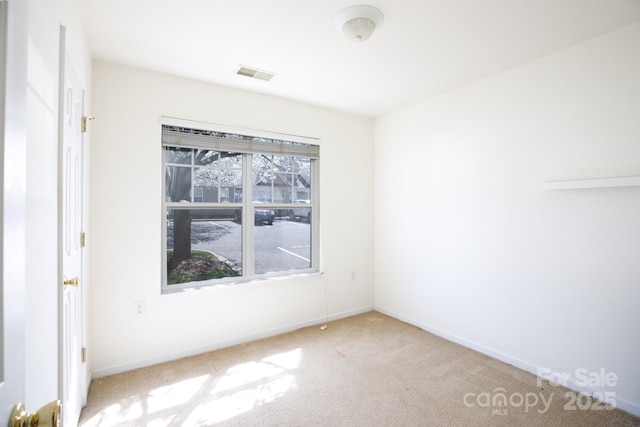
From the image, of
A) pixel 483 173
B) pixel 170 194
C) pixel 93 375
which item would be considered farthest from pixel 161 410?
pixel 483 173

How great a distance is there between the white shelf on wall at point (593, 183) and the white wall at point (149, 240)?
7.67 ft

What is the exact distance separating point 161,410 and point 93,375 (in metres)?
0.80

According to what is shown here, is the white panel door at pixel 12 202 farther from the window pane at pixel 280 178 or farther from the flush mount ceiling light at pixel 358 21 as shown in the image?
the window pane at pixel 280 178

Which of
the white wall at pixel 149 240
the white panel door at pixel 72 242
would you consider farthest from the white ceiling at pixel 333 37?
the white panel door at pixel 72 242

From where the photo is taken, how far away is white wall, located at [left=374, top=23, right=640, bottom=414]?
211 centimetres

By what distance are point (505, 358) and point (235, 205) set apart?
2850 mm

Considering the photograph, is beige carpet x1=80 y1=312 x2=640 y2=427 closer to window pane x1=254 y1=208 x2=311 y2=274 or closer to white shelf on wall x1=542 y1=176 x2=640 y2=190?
window pane x1=254 y1=208 x2=311 y2=274

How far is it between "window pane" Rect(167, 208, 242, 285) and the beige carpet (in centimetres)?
75

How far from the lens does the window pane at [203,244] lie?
9.53 ft

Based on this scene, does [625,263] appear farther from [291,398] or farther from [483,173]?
[291,398]

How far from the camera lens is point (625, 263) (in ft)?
6.88

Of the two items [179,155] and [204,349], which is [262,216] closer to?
[179,155]

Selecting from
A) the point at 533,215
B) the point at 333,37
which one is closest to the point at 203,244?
the point at 333,37

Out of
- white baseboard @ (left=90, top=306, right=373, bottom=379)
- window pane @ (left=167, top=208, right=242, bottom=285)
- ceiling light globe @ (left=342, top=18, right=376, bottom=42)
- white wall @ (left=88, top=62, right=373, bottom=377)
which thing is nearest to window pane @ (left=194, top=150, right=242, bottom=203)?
window pane @ (left=167, top=208, right=242, bottom=285)
